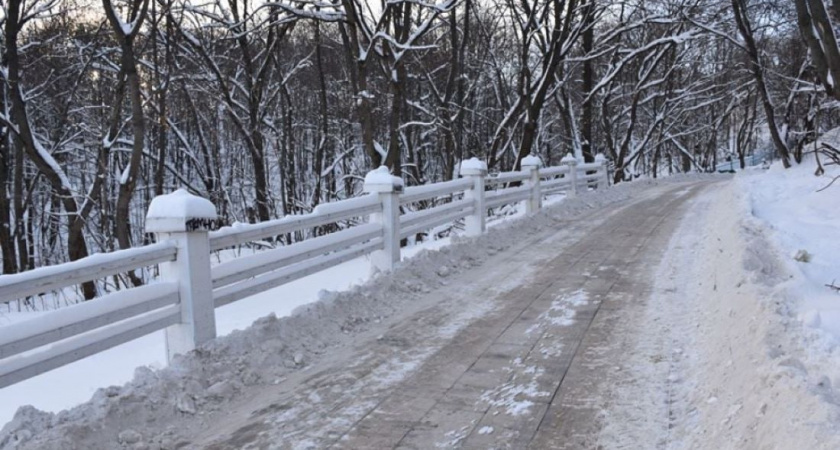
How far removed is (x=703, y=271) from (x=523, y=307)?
8.19ft

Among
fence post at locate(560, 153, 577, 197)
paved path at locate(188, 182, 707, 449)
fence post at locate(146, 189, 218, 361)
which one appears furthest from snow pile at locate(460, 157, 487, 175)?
fence post at locate(146, 189, 218, 361)

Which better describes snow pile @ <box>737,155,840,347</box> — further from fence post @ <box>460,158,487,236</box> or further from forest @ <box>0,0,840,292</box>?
fence post @ <box>460,158,487,236</box>

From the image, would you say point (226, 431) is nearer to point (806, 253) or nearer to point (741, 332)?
point (741, 332)

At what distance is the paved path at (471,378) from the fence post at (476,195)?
10.3 ft

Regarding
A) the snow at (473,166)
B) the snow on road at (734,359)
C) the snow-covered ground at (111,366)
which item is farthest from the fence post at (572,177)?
the snow-covered ground at (111,366)

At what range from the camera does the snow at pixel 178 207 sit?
433 centimetres

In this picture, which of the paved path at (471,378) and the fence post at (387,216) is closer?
the paved path at (471,378)

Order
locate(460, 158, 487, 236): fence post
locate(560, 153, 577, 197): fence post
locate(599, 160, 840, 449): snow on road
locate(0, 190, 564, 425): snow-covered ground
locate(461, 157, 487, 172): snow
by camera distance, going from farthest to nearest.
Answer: locate(560, 153, 577, 197): fence post, locate(461, 157, 487, 172): snow, locate(460, 158, 487, 236): fence post, locate(0, 190, 564, 425): snow-covered ground, locate(599, 160, 840, 449): snow on road

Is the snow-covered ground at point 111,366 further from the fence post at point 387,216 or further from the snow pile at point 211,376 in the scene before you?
the fence post at point 387,216

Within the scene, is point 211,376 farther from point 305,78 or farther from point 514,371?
point 305,78

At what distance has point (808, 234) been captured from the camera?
8227mm

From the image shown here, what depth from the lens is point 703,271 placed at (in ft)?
22.9

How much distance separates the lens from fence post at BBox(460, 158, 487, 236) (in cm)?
1018

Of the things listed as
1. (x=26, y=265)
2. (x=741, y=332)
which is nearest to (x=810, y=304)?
(x=741, y=332)
